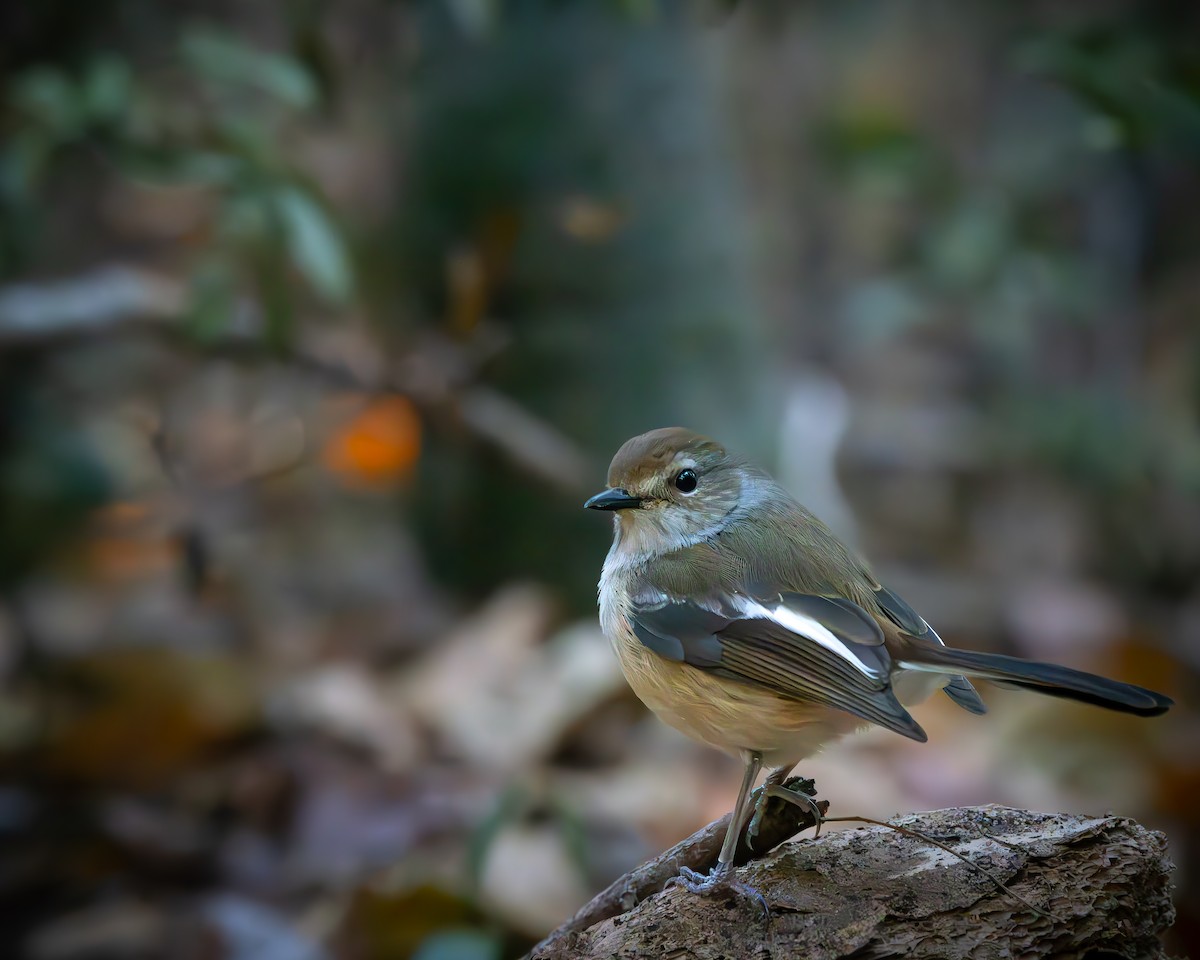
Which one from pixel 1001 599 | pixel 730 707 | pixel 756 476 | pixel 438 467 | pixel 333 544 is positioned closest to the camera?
pixel 730 707

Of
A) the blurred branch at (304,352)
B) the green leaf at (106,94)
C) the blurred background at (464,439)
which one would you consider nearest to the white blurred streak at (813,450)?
the blurred background at (464,439)

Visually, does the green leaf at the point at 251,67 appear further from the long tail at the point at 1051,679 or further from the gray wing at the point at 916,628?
the long tail at the point at 1051,679

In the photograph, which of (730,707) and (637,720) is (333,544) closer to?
(637,720)

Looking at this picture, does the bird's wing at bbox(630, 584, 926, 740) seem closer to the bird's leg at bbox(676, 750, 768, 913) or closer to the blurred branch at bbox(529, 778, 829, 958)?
the bird's leg at bbox(676, 750, 768, 913)

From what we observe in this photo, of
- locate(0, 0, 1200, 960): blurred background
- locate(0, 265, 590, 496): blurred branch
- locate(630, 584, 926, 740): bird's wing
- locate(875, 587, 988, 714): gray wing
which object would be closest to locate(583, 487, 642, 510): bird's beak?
locate(630, 584, 926, 740): bird's wing

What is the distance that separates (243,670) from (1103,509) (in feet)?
13.0

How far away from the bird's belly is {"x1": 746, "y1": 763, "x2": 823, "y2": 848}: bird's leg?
2.5 inches

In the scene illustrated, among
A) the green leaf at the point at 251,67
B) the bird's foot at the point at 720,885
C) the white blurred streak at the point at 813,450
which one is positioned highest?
the green leaf at the point at 251,67

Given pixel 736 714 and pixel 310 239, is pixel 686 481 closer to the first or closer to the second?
pixel 736 714

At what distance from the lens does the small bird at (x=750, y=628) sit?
1.56 metres

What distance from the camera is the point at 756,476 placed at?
195cm

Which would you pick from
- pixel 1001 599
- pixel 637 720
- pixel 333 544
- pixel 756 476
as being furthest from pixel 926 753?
pixel 333 544

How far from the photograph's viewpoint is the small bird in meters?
1.56

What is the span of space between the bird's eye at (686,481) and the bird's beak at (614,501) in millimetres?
80
